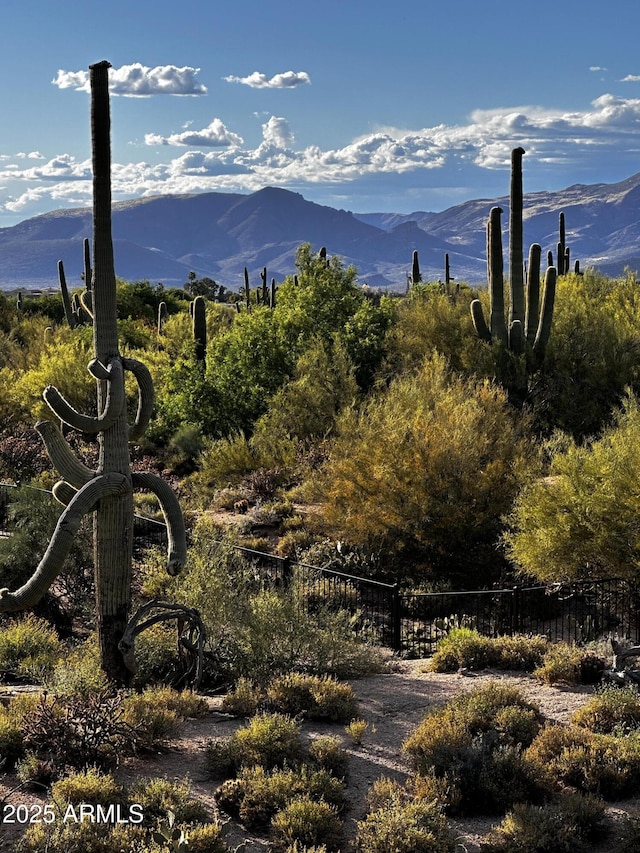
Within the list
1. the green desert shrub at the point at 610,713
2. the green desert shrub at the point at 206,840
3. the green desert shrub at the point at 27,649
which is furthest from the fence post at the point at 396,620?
the green desert shrub at the point at 206,840

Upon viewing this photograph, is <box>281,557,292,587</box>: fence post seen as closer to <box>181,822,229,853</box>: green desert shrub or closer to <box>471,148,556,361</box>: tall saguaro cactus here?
<box>181,822,229,853</box>: green desert shrub

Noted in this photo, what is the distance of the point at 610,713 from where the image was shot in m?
11.1

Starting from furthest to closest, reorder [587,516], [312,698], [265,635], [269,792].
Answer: [587,516] → [265,635] → [312,698] → [269,792]

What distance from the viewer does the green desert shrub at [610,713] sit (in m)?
10.9

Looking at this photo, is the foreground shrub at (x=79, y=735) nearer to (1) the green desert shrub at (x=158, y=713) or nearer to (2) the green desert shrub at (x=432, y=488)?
(1) the green desert shrub at (x=158, y=713)

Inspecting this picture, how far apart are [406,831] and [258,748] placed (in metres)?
2.12

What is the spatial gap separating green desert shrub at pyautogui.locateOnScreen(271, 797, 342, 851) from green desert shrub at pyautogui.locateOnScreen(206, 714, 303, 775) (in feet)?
3.01

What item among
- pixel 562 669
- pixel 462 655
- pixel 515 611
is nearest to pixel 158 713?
pixel 462 655

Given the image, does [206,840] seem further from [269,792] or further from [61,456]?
[61,456]

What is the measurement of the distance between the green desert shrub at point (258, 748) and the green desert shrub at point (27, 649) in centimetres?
386

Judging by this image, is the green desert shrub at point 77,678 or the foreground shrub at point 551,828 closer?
the foreground shrub at point 551,828

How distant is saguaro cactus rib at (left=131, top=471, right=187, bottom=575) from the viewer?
11.9m

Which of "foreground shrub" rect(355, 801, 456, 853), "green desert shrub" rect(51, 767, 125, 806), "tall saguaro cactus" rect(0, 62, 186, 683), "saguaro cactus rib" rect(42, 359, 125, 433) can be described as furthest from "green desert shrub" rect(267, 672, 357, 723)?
"saguaro cactus rib" rect(42, 359, 125, 433)

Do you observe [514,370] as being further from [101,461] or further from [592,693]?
[101,461]
